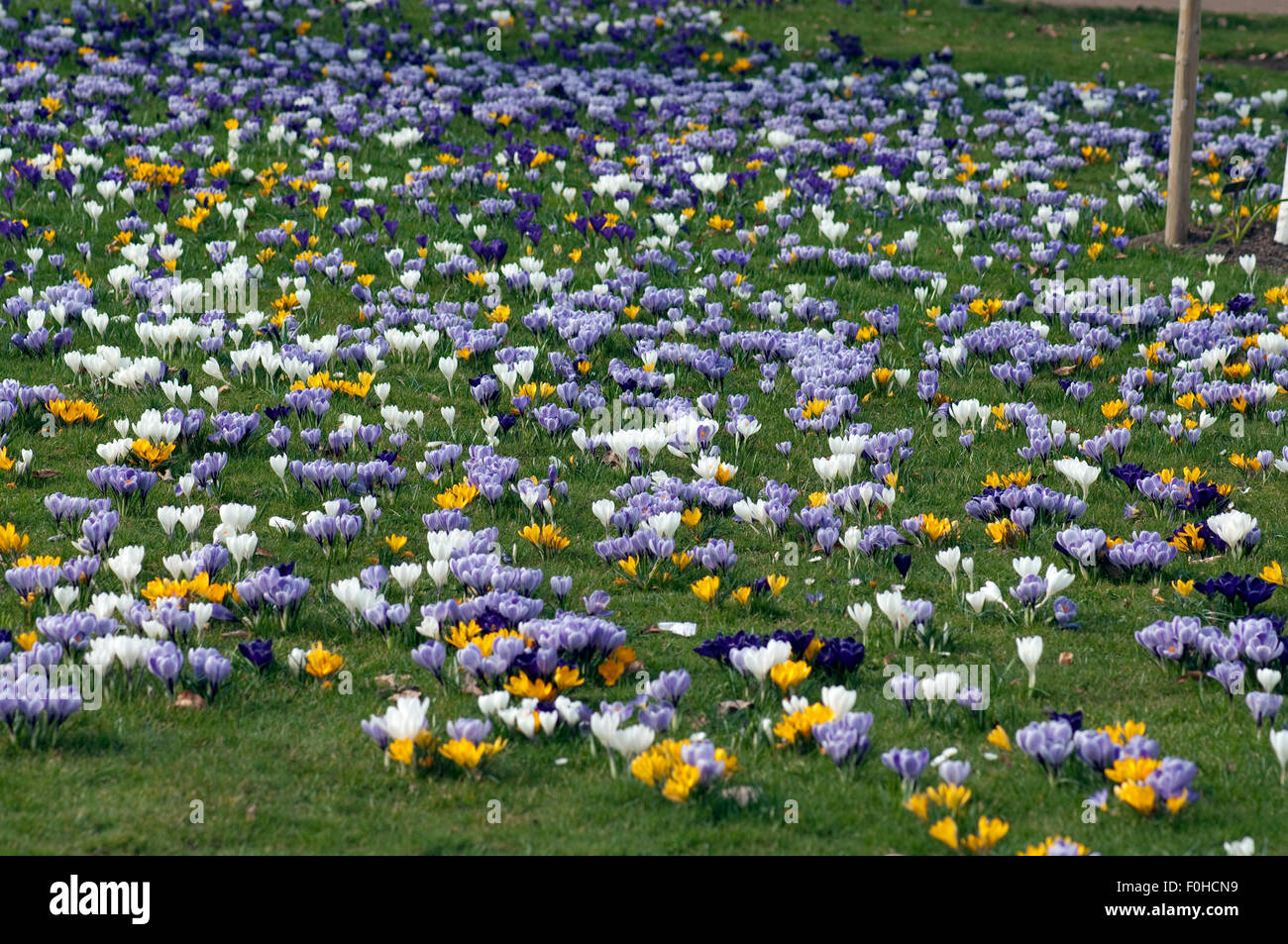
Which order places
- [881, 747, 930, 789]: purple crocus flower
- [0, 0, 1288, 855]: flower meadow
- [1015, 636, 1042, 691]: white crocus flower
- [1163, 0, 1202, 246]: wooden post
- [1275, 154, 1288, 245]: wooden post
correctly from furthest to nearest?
[1275, 154, 1288, 245]: wooden post
[1163, 0, 1202, 246]: wooden post
[1015, 636, 1042, 691]: white crocus flower
[0, 0, 1288, 855]: flower meadow
[881, 747, 930, 789]: purple crocus flower

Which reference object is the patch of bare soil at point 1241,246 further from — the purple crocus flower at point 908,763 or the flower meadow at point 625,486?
the purple crocus flower at point 908,763

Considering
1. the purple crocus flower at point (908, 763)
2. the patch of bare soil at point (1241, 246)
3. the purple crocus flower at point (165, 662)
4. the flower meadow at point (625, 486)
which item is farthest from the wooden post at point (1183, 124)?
the purple crocus flower at point (165, 662)

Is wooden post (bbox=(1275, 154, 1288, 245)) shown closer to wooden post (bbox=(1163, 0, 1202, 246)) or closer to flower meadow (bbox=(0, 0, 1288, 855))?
flower meadow (bbox=(0, 0, 1288, 855))

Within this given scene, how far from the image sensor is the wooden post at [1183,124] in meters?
13.5

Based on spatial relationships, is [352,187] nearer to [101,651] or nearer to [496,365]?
[496,365]

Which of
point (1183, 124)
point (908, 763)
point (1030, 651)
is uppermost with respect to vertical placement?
point (1183, 124)

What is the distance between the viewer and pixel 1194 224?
14922 mm

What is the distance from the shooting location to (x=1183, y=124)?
45.0 feet

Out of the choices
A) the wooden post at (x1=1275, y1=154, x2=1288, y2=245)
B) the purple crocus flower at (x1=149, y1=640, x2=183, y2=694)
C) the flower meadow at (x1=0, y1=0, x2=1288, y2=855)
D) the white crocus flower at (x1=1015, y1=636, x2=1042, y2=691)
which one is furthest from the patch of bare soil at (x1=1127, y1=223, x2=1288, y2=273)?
the purple crocus flower at (x1=149, y1=640, x2=183, y2=694)

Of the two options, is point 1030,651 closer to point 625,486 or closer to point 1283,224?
point 625,486

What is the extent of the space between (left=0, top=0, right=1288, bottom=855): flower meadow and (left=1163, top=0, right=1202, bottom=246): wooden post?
20.3 inches

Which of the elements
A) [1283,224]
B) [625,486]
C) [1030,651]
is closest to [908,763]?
[1030,651]

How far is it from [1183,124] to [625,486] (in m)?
8.65

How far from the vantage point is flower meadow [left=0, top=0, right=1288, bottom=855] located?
5383 millimetres
